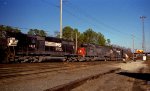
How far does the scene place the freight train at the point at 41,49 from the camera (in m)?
25.0

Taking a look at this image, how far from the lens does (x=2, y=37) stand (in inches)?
936

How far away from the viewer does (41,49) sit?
100 feet

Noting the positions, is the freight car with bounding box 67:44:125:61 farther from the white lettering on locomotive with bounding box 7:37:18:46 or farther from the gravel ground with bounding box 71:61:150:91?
the gravel ground with bounding box 71:61:150:91

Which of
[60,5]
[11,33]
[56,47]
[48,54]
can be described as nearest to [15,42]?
[11,33]

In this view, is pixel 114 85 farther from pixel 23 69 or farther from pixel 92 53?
pixel 92 53

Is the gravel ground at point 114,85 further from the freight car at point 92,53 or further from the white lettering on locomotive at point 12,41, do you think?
the freight car at point 92,53

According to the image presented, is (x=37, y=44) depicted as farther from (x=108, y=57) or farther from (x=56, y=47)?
(x=108, y=57)

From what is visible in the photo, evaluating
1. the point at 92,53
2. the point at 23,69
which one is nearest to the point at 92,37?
the point at 92,53

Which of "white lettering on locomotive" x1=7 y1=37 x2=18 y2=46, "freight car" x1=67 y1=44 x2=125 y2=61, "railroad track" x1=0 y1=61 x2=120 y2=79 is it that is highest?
"white lettering on locomotive" x1=7 y1=37 x2=18 y2=46

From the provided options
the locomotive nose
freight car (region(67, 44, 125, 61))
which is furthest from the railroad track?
the locomotive nose

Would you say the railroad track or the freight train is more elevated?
the freight train

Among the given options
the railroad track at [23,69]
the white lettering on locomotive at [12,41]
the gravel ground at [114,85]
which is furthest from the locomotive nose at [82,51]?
the gravel ground at [114,85]

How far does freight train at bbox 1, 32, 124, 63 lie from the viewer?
25.0 metres

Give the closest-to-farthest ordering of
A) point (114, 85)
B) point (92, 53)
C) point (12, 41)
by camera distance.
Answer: point (114, 85), point (12, 41), point (92, 53)
